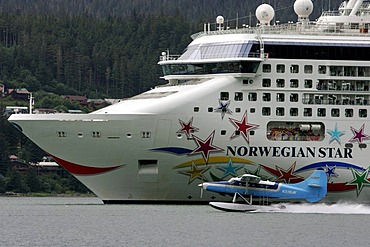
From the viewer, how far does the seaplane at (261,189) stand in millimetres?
75562

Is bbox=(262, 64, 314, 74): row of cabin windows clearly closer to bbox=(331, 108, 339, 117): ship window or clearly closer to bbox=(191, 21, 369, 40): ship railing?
bbox=(191, 21, 369, 40): ship railing

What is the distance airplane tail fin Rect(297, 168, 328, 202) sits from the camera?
76438 millimetres

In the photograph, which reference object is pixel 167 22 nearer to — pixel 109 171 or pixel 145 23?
pixel 145 23

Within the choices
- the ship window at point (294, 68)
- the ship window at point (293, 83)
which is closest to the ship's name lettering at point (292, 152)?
the ship window at point (293, 83)

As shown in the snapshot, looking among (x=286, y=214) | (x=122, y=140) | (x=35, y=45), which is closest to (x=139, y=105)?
(x=122, y=140)

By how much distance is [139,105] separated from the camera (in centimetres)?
7881

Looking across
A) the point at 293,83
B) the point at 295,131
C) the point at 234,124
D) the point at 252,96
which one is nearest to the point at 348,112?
the point at 295,131

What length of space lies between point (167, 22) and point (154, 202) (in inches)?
4562

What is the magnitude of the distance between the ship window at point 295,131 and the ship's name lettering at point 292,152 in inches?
23.5

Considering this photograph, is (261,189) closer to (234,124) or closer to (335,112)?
(234,124)

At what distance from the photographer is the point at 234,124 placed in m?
78.6

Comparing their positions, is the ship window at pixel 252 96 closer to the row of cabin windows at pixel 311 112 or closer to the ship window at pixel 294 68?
the row of cabin windows at pixel 311 112

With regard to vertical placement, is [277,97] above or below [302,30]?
below

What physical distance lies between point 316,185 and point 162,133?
27.2ft
